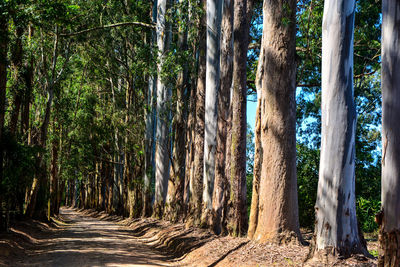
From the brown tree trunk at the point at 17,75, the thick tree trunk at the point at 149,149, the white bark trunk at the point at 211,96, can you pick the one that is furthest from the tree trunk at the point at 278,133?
the thick tree trunk at the point at 149,149

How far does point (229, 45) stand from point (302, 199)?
9.07 metres

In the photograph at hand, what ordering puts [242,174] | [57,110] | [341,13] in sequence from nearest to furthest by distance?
[341,13], [242,174], [57,110]

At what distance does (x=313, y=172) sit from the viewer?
68.3 ft

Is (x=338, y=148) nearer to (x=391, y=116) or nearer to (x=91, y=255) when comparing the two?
(x=391, y=116)

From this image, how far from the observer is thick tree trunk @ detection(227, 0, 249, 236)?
11578 mm

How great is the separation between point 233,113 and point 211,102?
85.3 inches

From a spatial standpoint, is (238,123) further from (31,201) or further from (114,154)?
(114,154)

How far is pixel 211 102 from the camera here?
14320 mm

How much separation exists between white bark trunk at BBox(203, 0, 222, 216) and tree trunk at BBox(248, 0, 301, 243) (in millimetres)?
4534

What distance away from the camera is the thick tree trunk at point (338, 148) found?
21.6 feet

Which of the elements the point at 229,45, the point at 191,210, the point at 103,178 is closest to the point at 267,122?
the point at 229,45

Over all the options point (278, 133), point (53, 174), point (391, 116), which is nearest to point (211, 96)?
point (278, 133)

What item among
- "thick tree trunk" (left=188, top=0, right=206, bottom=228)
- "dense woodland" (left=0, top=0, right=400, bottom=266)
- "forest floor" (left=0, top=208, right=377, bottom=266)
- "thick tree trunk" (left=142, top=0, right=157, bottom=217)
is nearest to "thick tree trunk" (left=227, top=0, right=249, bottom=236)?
"dense woodland" (left=0, top=0, right=400, bottom=266)

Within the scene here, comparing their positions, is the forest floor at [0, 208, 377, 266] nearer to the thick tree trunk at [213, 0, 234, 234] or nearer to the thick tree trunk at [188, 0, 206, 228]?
the thick tree trunk at [188, 0, 206, 228]
